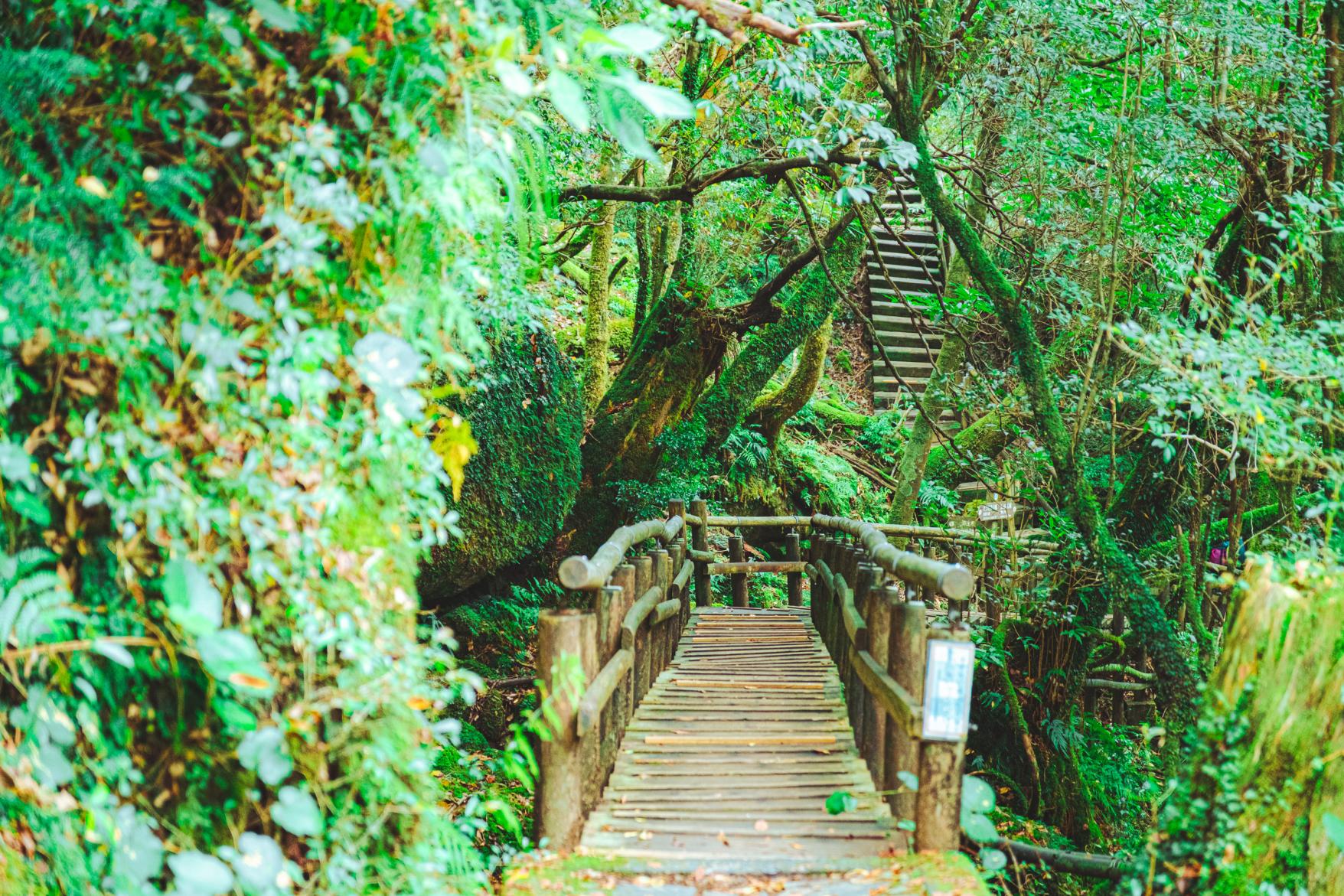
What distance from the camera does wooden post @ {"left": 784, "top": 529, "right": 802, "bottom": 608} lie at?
8789 millimetres

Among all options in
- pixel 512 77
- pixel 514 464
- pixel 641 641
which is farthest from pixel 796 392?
pixel 512 77

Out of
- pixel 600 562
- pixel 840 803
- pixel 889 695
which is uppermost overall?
pixel 600 562

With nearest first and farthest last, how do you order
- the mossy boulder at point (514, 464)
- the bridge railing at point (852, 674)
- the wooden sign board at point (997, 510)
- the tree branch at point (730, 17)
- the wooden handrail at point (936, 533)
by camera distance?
the tree branch at point (730, 17), the bridge railing at point (852, 674), the mossy boulder at point (514, 464), the wooden handrail at point (936, 533), the wooden sign board at point (997, 510)

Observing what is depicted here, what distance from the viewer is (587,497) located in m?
7.96

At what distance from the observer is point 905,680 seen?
11.5ft

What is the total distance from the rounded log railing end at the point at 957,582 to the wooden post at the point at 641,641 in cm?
160

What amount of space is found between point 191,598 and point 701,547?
259 inches

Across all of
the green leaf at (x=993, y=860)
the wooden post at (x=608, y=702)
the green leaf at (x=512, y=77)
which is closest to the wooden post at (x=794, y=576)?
the wooden post at (x=608, y=702)

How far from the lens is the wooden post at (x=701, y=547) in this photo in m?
8.33

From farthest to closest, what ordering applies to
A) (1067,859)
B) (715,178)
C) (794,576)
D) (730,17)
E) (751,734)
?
(794,576) < (715,178) < (1067,859) < (751,734) < (730,17)

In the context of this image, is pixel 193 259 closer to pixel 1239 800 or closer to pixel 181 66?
pixel 181 66

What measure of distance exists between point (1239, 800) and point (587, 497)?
595cm

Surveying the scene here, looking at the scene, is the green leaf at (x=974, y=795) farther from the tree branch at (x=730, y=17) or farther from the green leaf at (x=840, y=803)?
the tree branch at (x=730, y=17)

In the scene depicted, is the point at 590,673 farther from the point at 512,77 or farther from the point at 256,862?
the point at 512,77
